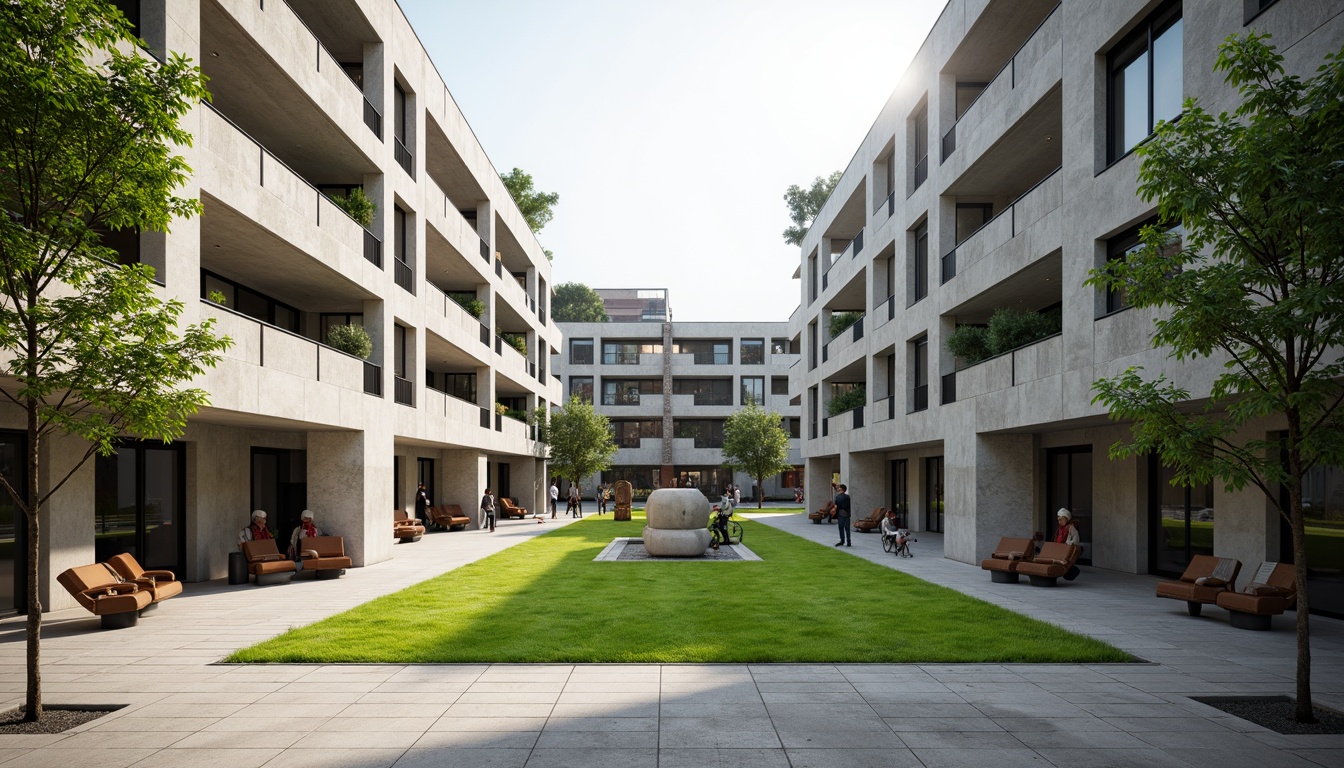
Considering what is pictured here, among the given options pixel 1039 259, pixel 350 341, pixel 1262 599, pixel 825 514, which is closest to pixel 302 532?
pixel 350 341

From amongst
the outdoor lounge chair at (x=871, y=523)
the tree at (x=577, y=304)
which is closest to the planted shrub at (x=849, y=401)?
the outdoor lounge chair at (x=871, y=523)

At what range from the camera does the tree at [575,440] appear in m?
44.8

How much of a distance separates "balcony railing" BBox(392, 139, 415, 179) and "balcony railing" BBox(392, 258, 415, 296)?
2.64 meters

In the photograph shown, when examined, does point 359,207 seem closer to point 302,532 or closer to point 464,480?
point 302,532

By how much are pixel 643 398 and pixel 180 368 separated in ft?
179

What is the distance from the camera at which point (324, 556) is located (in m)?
17.8

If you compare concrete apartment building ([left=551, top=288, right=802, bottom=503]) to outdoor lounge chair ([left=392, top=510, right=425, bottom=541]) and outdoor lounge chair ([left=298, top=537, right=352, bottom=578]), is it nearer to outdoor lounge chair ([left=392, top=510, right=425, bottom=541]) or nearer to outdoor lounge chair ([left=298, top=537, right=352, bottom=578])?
outdoor lounge chair ([left=392, top=510, right=425, bottom=541])

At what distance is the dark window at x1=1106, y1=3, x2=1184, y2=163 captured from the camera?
13531 millimetres

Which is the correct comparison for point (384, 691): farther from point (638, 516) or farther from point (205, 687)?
point (638, 516)

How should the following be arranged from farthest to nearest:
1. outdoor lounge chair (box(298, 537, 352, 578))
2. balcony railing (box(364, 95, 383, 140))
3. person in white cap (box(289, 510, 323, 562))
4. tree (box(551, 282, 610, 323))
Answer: tree (box(551, 282, 610, 323)) → balcony railing (box(364, 95, 383, 140)) → person in white cap (box(289, 510, 323, 562)) → outdoor lounge chair (box(298, 537, 352, 578))

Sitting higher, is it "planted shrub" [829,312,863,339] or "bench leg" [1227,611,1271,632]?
"planted shrub" [829,312,863,339]

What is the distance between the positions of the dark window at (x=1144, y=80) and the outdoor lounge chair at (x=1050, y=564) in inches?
297

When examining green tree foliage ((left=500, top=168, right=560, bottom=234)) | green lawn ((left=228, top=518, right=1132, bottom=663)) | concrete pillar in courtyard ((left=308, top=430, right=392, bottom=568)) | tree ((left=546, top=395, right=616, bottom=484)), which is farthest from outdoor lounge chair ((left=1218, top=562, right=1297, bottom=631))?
green tree foliage ((left=500, top=168, right=560, bottom=234))

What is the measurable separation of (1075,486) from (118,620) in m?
20.1
